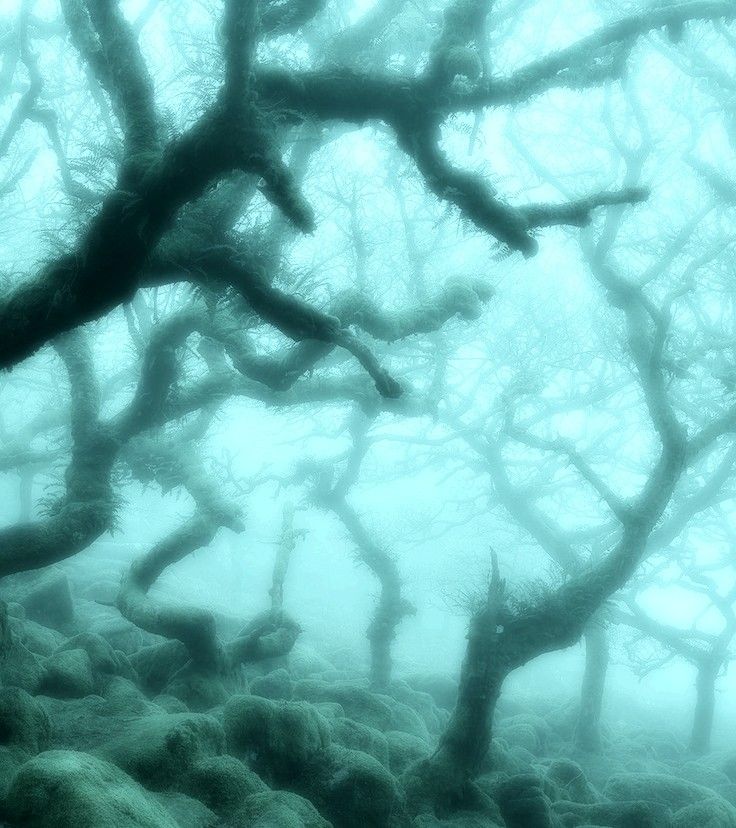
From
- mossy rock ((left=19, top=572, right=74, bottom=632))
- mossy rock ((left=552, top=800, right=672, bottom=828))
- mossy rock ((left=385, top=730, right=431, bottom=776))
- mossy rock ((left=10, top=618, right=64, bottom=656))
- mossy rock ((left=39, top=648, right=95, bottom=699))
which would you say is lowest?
mossy rock ((left=552, top=800, right=672, bottom=828))

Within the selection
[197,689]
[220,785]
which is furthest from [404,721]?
[220,785]

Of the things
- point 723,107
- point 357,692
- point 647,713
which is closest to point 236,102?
point 357,692

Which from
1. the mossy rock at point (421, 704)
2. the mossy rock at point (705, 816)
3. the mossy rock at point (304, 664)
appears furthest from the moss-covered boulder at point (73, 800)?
the mossy rock at point (304, 664)

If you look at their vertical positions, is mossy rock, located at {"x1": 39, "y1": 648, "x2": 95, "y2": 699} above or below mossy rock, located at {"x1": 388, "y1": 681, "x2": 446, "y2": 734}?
above

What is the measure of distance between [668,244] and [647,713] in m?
19.2

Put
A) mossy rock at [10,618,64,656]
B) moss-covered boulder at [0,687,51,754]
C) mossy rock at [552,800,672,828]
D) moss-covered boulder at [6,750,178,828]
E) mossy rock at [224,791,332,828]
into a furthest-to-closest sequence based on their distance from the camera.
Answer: mossy rock at [10,618,64,656] → mossy rock at [552,800,672,828] → moss-covered boulder at [0,687,51,754] → mossy rock at [224,791,332,828] → moss-covered boulder at [6,750,178,828]

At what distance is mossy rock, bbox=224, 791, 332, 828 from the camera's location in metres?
4.71

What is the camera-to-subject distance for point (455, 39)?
4793 mm

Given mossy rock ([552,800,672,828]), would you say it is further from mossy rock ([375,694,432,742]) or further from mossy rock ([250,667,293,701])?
mossy rock ([250,667,293,701])

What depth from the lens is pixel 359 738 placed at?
7805mm

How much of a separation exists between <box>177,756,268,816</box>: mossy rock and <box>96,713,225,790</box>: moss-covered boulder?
9cm

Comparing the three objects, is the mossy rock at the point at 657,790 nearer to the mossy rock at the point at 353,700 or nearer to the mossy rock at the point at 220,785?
the mossy rock at the point at 353,700

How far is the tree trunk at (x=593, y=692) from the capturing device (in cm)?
1329

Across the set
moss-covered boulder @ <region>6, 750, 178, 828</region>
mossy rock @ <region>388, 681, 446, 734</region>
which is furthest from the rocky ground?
mossy rock @ <region>388, 681, 446, 734</region>
